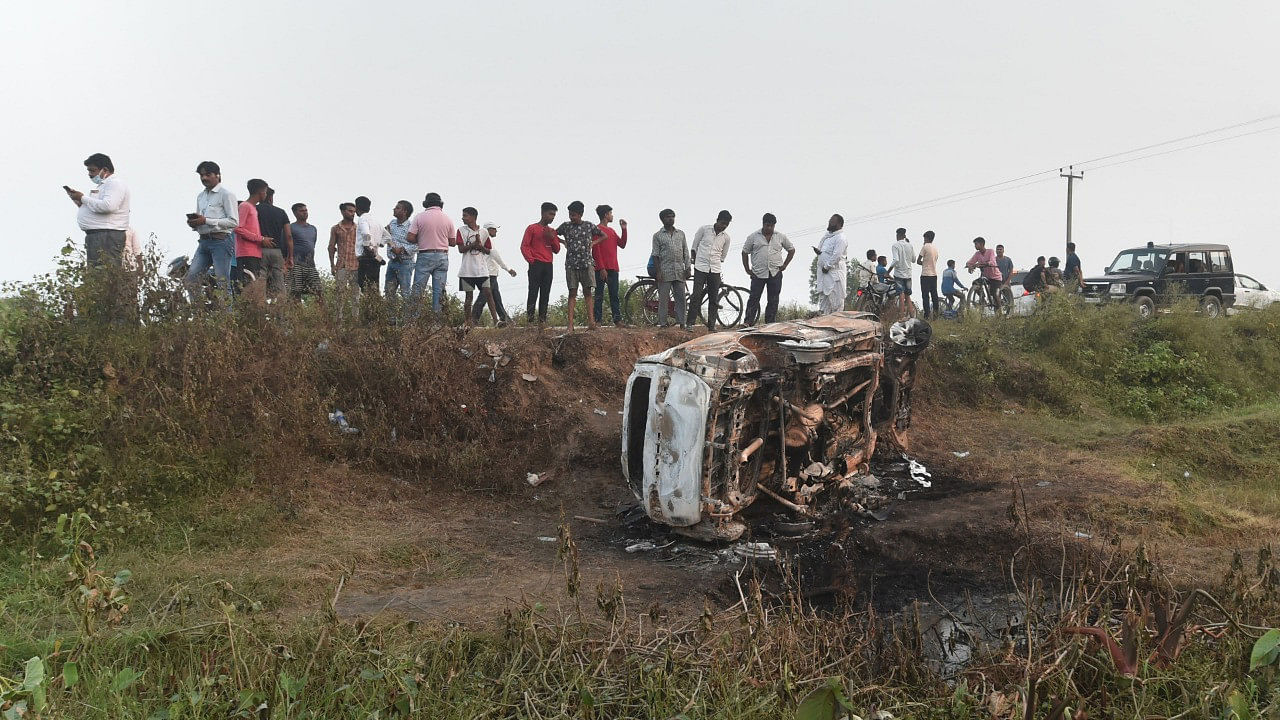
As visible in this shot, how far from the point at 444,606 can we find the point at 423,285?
6164 mm

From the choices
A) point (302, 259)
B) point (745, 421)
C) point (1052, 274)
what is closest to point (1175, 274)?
point (1052, 274)

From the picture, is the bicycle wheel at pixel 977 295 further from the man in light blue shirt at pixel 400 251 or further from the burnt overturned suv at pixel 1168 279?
the man in light blue shirt at pixel 400 251

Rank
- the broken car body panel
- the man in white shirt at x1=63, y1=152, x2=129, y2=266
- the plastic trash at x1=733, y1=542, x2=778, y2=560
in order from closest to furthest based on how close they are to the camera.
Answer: the broken car body panel, the plastic trash at x1=733, y1=542, x2=778, y2=560, the man in white shirt at x1=63, y1=152, x2=129, y2=266

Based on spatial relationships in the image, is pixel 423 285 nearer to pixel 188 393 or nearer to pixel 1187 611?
pixel 188 393

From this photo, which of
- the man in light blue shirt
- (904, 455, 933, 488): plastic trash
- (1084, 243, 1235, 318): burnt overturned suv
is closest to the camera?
(904, 455, 933, 488): plastic trash

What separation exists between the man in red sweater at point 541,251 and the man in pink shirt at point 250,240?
320 cm

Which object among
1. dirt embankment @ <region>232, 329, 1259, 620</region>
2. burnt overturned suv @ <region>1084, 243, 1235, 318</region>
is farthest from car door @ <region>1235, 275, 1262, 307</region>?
dirt embankment @ <region>232, 329, 1259, 620</region>

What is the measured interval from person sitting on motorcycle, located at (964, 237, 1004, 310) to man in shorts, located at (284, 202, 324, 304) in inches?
514

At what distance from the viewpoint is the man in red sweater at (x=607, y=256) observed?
1241 centimetres

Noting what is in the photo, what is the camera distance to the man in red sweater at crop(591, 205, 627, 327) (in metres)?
12.4

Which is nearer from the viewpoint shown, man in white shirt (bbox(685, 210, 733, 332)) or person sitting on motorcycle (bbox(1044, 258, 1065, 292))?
man in white shirt (bbox(685, 210, 733, 332))

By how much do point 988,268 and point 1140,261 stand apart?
3574 millimetres

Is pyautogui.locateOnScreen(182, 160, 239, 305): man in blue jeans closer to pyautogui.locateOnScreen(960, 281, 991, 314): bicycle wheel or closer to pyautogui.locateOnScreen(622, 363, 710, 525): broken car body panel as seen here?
pyautogui.locateOnScreen(622, 363, 710, 525): broken car body panel

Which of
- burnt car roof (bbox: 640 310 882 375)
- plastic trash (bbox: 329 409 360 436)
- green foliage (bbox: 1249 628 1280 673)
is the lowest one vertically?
green foliage (bbox: 1249 628 1280 673)
